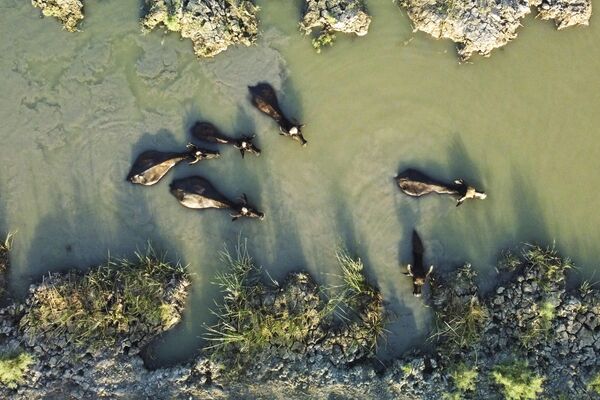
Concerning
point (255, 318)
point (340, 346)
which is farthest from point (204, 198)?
point (340, 346)

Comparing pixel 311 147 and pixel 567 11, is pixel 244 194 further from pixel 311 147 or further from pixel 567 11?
pixel 567 11

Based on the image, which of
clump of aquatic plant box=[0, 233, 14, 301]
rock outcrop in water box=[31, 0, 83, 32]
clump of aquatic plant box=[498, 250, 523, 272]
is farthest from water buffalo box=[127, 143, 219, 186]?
clump of aquatic plant box=[498, 250, 523, 272]

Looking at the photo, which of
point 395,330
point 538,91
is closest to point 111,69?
point 395,330

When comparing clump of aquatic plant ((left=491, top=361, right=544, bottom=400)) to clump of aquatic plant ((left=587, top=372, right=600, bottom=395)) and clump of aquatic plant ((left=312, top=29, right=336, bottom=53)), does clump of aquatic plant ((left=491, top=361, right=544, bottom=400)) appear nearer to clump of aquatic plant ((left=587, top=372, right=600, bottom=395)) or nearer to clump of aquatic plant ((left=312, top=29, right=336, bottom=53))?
clump of aquatic plant ((left=587, top=372, right=600, bottom=395))

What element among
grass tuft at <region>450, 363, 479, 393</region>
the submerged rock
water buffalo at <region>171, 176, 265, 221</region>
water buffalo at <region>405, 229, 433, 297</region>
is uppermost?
→ the submerged rock

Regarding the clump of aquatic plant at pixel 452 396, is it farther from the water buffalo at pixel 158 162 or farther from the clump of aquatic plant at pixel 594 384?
the water buffalo at pixel 158 162

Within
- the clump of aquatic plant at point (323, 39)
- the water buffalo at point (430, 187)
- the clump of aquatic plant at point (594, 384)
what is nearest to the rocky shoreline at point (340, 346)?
the clump of aquatic plant at point (594, 384)
